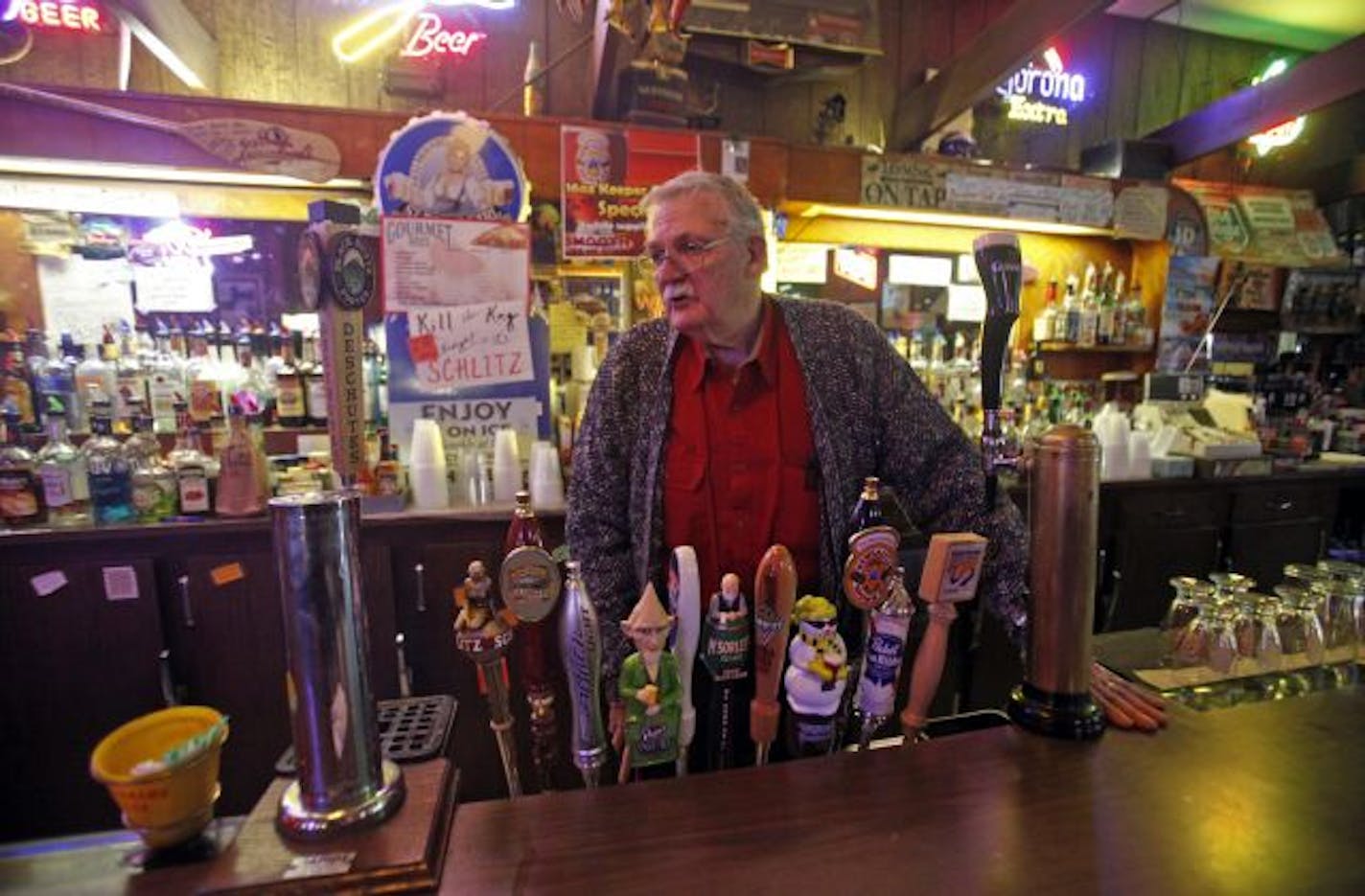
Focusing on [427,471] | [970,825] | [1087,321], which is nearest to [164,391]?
[427,471]

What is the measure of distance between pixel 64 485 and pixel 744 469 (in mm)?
2041

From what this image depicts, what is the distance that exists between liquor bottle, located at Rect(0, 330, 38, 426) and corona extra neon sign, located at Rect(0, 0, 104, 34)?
127cm

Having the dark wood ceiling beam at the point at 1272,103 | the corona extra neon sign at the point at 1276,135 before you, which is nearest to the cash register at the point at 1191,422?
the dark wood ceiling beam at the point at 1272,103

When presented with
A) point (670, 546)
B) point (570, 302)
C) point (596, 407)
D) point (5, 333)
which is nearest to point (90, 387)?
Answer: point (5, 333)

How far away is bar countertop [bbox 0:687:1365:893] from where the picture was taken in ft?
2.04

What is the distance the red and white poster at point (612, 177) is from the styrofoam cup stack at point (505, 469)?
85cm

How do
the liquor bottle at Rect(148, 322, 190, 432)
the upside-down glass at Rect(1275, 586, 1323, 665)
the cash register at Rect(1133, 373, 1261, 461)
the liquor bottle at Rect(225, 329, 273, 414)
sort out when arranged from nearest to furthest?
the upside-down glass at Rect(1275, 586, 1323, 665) < the liquor bottle at Rect(148, 322, 190, 432) < the liquor bottle at Rect(225, 329, 273, 414) < the cash register at Rect(1133, 373, 1261, 461)

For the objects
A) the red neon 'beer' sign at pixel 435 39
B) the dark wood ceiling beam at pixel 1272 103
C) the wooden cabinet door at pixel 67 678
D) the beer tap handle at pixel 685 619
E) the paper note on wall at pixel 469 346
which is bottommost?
the wooden cabinet door at pixel 67 678

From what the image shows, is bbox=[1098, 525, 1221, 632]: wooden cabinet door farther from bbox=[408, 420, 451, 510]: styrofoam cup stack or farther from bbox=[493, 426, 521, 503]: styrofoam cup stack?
bbox=[408, 420, 451, 510]: styrofoam cup stack

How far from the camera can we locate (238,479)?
6.72 ft

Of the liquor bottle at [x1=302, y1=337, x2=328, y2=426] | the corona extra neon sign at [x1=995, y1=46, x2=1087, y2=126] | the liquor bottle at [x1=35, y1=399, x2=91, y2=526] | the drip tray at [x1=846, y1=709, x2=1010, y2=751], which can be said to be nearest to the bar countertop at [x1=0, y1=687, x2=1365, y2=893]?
the drip tray at [x1=846, y1=709, x2=1010, y2=751]

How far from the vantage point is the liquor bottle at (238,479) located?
205 cm

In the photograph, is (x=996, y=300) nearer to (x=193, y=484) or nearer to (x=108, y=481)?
(x=193, y=484)

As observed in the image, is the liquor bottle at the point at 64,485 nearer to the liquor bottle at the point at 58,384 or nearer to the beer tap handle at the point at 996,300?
the liquor bottle at the point at 58,384
